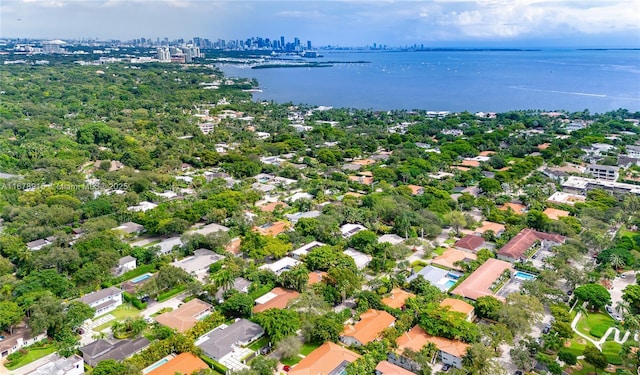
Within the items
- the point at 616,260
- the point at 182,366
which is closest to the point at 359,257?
the point at 182,366

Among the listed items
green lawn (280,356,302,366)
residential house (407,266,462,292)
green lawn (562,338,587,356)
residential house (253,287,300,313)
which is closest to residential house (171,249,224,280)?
residential house (253,287,300,313)

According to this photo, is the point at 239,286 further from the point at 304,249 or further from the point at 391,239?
the point at 391,239

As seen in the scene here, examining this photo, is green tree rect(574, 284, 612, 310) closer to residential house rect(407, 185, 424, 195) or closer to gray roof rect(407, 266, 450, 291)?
gray roof rect(407, 266, 450, 291)

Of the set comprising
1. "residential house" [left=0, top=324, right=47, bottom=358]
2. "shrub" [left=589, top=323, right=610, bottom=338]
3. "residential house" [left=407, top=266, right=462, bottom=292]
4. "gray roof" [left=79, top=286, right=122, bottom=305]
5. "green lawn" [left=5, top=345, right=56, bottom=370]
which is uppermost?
"residential house" [left=407, top=266, right=462, bottom=292]

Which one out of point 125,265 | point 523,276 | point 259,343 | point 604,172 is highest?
point 604,172

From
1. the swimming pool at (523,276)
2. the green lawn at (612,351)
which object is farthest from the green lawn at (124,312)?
the green lawn at (612,351)
